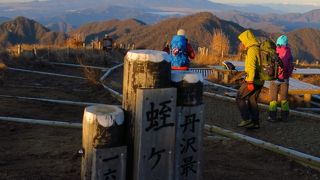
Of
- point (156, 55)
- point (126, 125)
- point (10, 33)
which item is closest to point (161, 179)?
point (126, 125)

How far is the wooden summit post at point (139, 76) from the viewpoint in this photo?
4277 mm

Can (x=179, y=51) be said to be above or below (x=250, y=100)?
above

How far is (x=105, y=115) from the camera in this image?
4.20 metres

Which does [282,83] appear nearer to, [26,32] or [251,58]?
[251,58]

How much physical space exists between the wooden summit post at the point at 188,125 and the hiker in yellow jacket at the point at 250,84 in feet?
12.3

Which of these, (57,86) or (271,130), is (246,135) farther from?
(57,86)

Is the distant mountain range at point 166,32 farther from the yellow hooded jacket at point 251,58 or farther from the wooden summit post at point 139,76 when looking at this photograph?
the wooden summit post at point 139,76

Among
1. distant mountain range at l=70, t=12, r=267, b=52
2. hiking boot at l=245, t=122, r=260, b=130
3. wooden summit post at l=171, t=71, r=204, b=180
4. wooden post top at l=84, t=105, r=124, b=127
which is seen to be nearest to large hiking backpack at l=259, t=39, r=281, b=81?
hiking boot at l=245, t=122, r=260, b=130

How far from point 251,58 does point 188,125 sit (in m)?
3.91

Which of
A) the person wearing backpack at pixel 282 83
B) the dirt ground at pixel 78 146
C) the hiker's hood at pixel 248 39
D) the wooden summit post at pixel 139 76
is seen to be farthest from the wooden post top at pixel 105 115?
the person wearing backpack at pixel 282 83

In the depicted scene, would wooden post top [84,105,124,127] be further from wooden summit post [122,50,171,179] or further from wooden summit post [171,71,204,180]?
wooden summit post [171,71,204,180]

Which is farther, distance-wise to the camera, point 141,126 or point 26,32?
point 26,32

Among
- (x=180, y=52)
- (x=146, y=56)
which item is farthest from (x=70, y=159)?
(x=180, y=52)

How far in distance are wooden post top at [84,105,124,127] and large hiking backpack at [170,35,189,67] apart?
522cm
